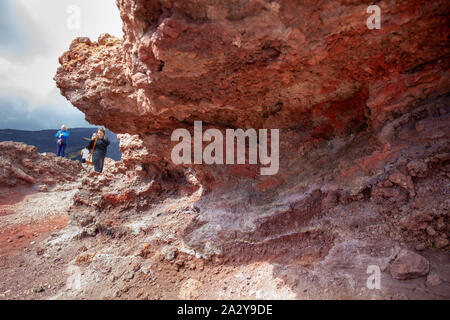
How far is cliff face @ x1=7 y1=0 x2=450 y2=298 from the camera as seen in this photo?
181 cm

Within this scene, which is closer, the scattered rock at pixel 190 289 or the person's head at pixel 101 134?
the scattered rock at pixel 190 289

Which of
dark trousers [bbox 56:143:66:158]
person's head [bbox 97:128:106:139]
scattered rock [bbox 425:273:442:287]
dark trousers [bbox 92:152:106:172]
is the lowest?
scattered rock [bbox 425:273:442:287]

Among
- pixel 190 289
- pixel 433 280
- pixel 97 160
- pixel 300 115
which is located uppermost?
pixel 300 115

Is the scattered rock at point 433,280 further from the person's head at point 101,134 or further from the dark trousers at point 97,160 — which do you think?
the person's head at point 101,134

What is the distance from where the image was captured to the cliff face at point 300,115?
5.93 feet

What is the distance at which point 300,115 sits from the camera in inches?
112

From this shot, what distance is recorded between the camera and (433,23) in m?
1.77

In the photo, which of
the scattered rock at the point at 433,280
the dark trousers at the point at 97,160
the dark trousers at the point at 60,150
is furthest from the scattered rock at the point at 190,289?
the dark trousers at the point at 60,150

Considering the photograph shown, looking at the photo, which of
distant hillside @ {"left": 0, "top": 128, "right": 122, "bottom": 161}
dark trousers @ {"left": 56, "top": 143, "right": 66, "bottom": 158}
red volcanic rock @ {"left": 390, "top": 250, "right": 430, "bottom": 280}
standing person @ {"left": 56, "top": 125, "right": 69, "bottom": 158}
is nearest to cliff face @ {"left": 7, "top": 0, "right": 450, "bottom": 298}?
red volcanic rock @ {"left": 390, "top": 250, "right": 430, "bottom": 280}

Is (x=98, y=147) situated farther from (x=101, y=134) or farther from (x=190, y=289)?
(x=190, y=289)

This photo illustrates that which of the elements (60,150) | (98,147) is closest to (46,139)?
(60,150)

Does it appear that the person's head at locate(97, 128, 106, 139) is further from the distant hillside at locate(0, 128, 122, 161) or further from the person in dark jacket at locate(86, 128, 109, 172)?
the distant hillside at locate(0, 128, 122, 161)
